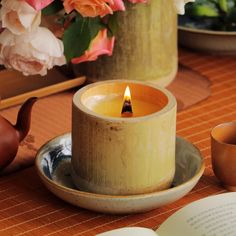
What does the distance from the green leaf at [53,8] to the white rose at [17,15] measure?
56mm

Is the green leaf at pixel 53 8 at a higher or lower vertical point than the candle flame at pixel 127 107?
higher

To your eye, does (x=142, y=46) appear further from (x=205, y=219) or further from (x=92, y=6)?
(x=205, y=219)

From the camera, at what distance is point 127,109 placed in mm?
889

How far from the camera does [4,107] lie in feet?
3.82

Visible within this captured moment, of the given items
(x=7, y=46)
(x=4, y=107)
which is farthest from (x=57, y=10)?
(x=4, y=107)

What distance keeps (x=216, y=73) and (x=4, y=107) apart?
0.36m

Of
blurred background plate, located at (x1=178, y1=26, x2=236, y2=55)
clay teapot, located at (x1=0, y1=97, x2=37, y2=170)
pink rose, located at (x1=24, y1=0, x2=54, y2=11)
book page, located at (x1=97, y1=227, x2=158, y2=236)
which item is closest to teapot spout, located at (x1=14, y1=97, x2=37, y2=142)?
clay teapot, located at (x1=0, y1=97, x2=37, y2=170)

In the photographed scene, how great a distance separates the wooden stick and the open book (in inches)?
15.9

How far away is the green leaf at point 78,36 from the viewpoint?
1054 millimetres

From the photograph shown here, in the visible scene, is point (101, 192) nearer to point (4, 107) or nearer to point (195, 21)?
point (4, 107)

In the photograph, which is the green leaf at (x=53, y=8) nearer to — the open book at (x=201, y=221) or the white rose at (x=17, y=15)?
the white rose at (x=17, y=15)

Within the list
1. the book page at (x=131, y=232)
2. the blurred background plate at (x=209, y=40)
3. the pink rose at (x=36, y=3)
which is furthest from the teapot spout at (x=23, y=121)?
the blurred background plate at (x=209, y=40)

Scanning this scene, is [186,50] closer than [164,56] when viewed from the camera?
No

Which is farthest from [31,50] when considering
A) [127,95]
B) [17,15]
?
[127,95]
